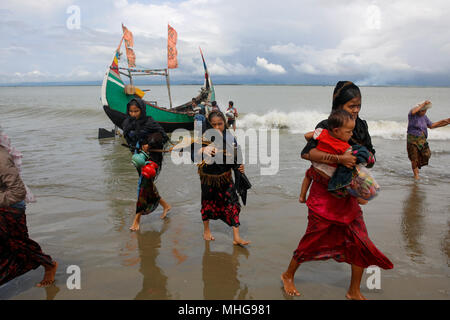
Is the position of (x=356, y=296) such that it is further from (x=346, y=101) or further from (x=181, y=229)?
(x=181, y=229)

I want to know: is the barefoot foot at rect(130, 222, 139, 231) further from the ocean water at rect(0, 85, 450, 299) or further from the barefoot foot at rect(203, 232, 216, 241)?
the barefoot foot at rect(203, 232, 216, 241)

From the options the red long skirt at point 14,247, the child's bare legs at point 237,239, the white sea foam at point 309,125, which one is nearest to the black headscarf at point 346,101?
the child's bare legs at point 237,239

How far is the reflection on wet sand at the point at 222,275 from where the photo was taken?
256 centimetres

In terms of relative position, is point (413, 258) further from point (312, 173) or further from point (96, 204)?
point (96, 204)

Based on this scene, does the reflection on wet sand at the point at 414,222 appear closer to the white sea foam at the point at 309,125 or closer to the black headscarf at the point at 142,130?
the black headscarf at the point at 142,130

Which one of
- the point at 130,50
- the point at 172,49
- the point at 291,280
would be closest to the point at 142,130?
the point at 291,280

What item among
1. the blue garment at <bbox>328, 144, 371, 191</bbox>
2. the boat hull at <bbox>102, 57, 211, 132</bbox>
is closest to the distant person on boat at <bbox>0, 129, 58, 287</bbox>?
the blue garment at <bbox>328, 144, 371, 191</bbox>

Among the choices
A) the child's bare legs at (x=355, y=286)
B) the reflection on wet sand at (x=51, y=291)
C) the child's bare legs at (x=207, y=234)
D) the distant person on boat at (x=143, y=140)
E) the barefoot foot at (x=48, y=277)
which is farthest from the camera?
the distant person on boat at (x=143, y=140)

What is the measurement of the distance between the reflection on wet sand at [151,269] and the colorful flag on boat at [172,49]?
14.0 metres

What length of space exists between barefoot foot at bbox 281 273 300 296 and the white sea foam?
476 inches

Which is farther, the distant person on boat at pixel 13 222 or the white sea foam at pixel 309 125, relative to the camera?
the white sea foam at pixel 309 125

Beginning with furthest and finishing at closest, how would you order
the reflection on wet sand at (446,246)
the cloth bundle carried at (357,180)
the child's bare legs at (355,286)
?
the reflection on wet sand at (446,246), the child's bare legs at (355,286), the cloth bundle carried at (357,180)

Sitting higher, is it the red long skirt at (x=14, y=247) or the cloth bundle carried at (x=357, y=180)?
the cloth bundle carried at (x=357, y=180)

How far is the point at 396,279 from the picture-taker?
8.95 ft
